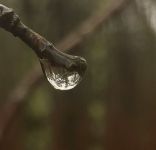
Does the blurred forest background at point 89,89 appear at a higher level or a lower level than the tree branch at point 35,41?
lower

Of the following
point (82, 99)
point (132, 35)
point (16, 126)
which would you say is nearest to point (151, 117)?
point (82, 99)

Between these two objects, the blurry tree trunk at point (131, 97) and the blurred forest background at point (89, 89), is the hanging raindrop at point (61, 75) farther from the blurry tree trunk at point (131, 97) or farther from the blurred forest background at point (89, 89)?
the blurry tree trunk at point (131, 97)

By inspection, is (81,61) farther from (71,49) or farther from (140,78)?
(140,78)

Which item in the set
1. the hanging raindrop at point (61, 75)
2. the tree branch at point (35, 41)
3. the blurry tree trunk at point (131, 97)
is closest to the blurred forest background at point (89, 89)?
the blurry tree trunk at point (131, 97)

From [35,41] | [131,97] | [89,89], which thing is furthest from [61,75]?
[131,97]

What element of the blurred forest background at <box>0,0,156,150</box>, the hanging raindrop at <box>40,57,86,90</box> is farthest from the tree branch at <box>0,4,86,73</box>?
the blurred forest background at <box>0,0,156,150</box>

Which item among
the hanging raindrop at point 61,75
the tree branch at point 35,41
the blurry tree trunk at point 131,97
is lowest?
the blurry tree trunk at point 131,97

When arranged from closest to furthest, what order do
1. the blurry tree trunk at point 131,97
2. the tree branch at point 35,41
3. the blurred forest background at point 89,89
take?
the tree branch at point 35,41 < the blurred forest background at point 89,89 < the blurry tree trunk at point 131,97

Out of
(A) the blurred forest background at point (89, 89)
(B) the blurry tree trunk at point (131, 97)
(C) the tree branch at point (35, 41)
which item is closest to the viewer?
(C) the tree branch at point (35, 41)

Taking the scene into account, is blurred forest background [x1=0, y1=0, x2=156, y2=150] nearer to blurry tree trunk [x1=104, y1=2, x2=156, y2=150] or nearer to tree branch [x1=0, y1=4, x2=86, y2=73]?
blurry tree trunk [x1=104, y1=2, x2=156, y2=150]
